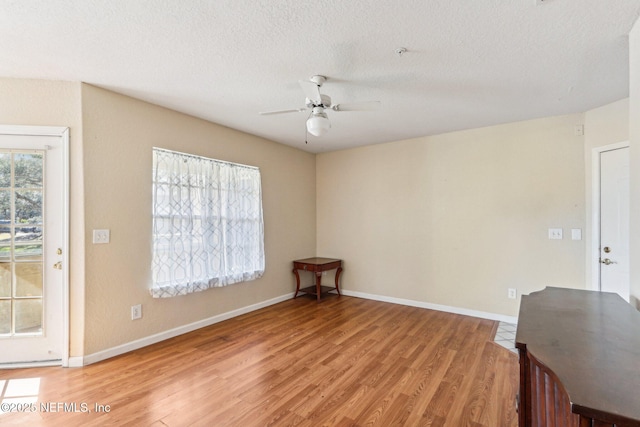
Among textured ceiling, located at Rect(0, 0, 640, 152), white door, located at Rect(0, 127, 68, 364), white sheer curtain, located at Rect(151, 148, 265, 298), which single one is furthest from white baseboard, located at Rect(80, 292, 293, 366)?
textured ceiling, located at Rect(0, 0, 640, 152)

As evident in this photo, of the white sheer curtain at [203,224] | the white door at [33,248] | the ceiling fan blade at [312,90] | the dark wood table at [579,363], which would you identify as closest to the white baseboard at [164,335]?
the white door at [33,248]

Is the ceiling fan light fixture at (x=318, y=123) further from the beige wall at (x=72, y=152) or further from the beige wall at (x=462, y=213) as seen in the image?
the beige wall at (x=462, y=213)

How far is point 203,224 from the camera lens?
3.63 m

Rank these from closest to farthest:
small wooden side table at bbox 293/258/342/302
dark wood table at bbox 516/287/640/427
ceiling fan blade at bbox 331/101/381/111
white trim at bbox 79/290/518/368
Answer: dark wood table at bbox 516/287/640/427, ceiling fan blade at bbox 331/101/381/111, white trim at bbox 79/290/518/368, small wooden side table at bbox 293/258/342/302

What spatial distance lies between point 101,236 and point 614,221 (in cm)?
509

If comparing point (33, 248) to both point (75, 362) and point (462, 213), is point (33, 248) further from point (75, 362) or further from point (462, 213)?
point (462, 213)

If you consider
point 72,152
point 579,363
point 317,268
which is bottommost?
point 317,268

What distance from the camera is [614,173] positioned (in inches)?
121

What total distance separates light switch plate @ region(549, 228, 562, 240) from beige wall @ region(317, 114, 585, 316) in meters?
0.05

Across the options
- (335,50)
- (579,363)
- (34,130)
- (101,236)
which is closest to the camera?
(579,363)

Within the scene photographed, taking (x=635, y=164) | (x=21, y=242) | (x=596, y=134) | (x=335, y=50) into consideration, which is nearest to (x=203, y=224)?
(x=21, y=242)

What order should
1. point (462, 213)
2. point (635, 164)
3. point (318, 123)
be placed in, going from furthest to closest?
point (462, 213) → point (318, 123) → point (635, 164)

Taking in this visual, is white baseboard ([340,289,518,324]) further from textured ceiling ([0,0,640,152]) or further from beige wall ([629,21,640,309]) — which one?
textured ceiling ([0,0,640,152])

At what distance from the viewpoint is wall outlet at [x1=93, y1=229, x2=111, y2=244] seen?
2773 millimetres
